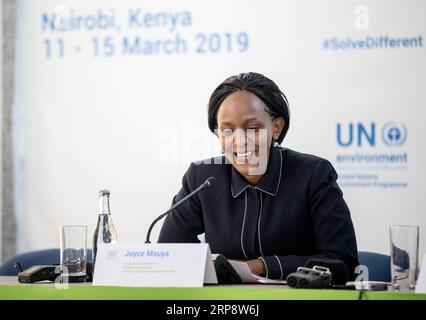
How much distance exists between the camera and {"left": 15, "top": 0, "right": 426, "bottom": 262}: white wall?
3.26 metres

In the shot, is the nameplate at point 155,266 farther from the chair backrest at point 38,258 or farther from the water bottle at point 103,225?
the chair backrest at point 38,258

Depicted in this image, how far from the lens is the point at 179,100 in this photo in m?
3.38

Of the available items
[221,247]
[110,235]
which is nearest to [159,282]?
[110,235]

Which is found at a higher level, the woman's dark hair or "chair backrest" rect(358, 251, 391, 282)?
the woman's dark hair

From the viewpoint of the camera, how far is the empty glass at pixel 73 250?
6.11ft

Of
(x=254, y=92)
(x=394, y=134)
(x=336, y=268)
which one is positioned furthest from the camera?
(x=394, y=134)

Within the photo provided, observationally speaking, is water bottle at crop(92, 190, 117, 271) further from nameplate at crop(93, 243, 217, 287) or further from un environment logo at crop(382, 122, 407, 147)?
un environment logo at crop(382, 122, 407, 147)

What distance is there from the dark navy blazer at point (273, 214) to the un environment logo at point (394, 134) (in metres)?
0.95

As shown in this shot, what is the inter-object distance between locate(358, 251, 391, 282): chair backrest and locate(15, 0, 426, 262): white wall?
0.86 meters

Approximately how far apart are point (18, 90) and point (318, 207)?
1.83 m

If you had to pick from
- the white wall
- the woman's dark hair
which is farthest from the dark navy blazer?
the white wall

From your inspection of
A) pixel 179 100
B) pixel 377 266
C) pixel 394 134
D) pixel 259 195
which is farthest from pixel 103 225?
pixel 394 134

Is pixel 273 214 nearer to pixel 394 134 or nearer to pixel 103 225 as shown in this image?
pixel 103 225

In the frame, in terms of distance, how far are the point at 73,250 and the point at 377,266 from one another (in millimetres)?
1051
